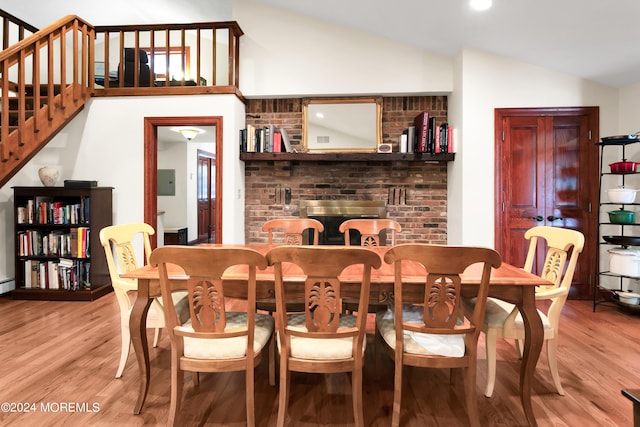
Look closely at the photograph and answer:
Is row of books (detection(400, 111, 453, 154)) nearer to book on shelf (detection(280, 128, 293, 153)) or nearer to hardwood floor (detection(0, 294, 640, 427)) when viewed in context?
book on shelf (detection(280, 128, 293, 153))

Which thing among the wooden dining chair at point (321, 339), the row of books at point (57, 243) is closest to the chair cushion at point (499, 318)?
the wooden dining chair at point (321, 339)

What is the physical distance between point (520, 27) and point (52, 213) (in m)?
4.84

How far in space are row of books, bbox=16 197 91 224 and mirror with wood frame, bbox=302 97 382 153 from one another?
249cm

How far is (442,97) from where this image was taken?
167 inches

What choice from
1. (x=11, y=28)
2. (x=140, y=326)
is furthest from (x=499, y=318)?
(x=11, y=28)

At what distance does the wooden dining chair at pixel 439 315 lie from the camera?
146 cm

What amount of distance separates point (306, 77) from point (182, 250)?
127 inches

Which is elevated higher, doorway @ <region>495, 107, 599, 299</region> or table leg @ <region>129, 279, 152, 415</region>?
doorway @ <region>495, 107, 599, 299</region>

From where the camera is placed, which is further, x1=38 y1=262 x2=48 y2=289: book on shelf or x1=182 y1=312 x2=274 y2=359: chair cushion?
x1=38 y1=262 x2=48 y2=289: book on shelf

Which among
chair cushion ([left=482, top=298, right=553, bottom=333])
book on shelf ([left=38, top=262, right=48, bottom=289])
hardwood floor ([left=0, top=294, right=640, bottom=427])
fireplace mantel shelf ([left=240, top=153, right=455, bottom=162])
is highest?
fireplace mantel shelf ([left=240, top=153, right=455, bottom=162])

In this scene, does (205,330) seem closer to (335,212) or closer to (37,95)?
(335,212)

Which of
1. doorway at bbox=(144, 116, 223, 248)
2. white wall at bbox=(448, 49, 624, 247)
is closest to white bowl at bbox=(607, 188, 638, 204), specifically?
white wall at bbox=(448, 49, 624, 247)

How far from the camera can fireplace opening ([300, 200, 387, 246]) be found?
431 cm

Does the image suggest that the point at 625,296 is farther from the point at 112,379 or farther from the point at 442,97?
the point at 112,379
